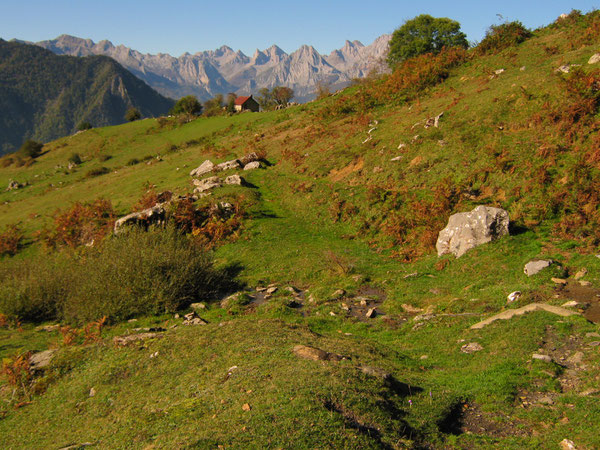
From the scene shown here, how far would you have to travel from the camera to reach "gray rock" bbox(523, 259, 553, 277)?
44.5 ft

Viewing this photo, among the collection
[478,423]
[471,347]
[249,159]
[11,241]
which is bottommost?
[471,347]

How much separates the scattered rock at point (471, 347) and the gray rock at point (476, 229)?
6540 millimetres

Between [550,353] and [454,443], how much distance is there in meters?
4.24

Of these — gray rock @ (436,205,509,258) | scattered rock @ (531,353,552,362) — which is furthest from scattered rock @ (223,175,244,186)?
scattered rock @ (531,353,552,362)

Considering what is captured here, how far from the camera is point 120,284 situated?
17.1 metres

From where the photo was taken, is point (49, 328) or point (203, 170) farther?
point (203, 170)

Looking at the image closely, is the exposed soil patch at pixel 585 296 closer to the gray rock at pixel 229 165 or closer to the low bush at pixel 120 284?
the low bush at pixel 120 284

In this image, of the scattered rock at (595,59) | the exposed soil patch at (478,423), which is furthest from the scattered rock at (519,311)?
the scattered rock at (595,59)

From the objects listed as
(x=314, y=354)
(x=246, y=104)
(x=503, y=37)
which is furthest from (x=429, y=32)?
(x=314, y=354)

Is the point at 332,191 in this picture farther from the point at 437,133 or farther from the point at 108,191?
the point at 108,191

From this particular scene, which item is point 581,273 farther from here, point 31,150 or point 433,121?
point 31,150

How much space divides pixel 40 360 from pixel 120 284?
4971 mm

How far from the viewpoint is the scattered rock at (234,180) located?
105ft

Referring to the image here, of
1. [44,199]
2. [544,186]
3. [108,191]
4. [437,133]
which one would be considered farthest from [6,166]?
[544,186]
